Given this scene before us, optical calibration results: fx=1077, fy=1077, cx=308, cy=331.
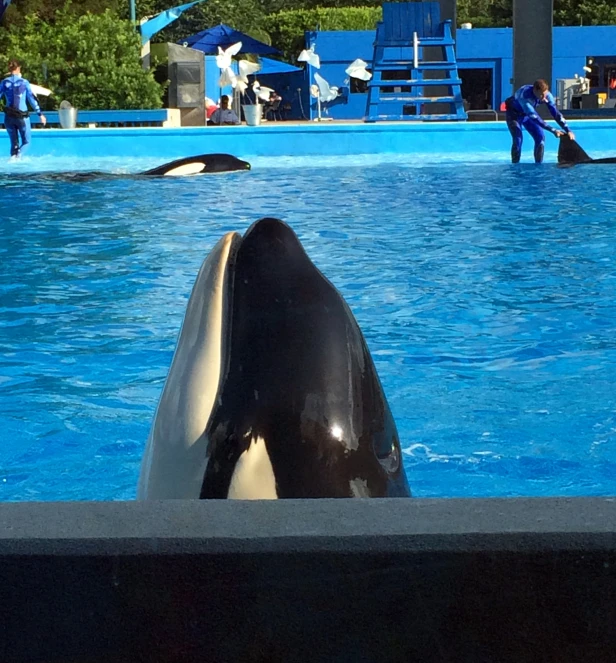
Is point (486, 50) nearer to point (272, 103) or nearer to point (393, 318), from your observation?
point (272, 103)

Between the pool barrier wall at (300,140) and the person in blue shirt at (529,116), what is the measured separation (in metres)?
2.72

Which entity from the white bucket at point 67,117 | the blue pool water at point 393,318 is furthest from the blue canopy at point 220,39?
the blue pool water at point 393,318

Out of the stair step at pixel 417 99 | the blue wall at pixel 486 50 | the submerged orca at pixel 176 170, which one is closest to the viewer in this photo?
the submerged orca at pixel 176 170

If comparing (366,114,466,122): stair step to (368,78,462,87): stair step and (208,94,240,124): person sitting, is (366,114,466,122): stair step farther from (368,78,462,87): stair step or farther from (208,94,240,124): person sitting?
(208,94,240,124): person sitting

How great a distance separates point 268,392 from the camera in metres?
1.99

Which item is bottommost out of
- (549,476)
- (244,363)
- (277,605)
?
(549,476)

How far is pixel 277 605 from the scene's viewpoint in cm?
134

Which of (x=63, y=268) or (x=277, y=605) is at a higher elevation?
(x=277, y=605)

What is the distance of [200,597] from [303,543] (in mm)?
150

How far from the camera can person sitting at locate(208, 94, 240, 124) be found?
2650cm

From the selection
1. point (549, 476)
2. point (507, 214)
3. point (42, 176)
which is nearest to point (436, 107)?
point (42, 176)

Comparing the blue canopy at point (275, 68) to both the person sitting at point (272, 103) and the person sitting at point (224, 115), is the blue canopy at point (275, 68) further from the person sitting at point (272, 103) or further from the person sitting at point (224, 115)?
the person sitting at point (224, 115)

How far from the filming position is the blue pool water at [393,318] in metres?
4.45

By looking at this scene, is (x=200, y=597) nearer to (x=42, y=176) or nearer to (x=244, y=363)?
(x=244, y=363)
